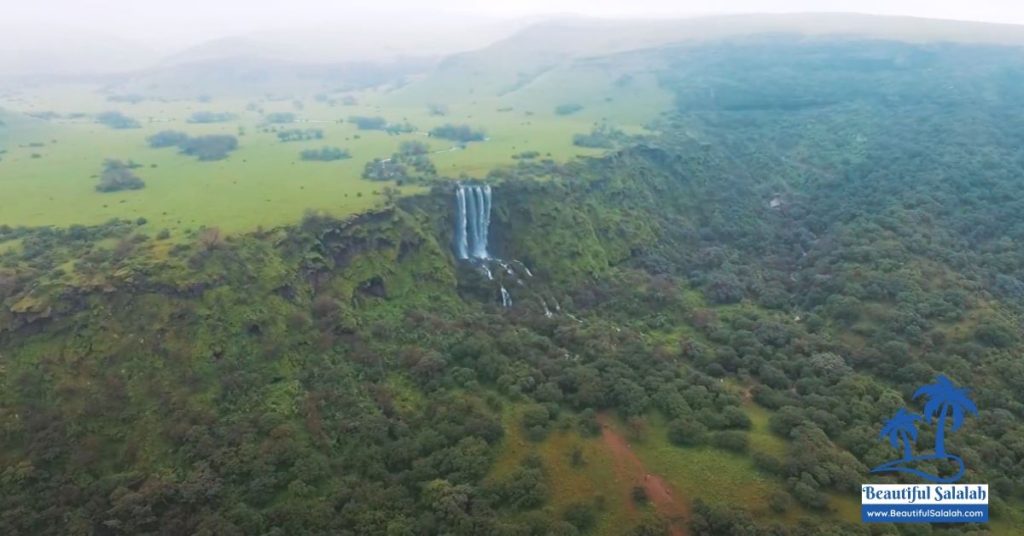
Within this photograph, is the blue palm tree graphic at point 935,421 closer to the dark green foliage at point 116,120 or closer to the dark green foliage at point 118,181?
the dark green foliage at point 118,181

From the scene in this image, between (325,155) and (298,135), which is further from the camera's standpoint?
(298,135)

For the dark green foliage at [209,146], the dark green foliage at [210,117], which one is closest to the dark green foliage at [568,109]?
the dark green foliage at [209,146]

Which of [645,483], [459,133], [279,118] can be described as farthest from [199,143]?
[645,483]

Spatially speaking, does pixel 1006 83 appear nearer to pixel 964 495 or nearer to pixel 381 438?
pixel 964 495

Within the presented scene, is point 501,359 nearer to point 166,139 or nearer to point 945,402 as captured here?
point 945,402

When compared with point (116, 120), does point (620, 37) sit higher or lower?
higher

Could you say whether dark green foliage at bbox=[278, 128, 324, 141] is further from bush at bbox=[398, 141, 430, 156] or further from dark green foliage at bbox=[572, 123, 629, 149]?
dark green foliage at bbox=[572, 123, 629, 149]
